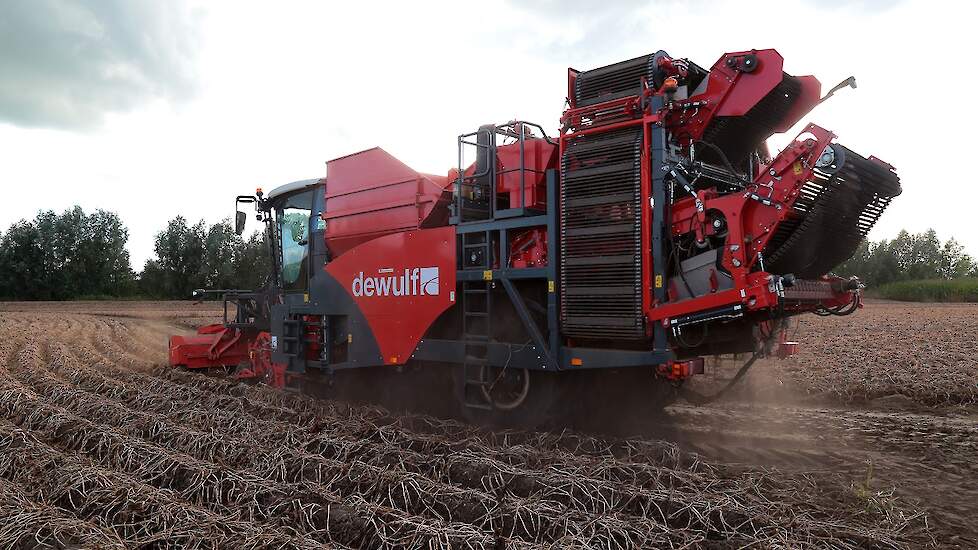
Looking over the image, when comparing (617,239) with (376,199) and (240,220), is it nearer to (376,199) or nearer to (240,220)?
(376,199)

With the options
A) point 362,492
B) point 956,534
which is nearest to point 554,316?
point 362,492

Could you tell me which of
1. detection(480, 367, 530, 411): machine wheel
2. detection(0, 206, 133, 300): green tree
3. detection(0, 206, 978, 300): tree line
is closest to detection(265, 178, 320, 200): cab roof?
detection(480, 367, 530, 411): machine wheel

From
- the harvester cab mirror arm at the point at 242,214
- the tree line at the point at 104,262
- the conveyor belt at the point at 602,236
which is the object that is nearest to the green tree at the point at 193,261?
the tree line at the point at 104,262

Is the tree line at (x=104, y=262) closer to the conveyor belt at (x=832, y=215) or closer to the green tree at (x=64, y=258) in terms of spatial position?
the green tree at (x=64, y=258)

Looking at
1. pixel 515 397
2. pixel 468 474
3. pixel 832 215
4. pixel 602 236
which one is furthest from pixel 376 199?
pixel 832 215

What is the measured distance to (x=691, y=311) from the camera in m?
5.34

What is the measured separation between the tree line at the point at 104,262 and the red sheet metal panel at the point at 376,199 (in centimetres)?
4254

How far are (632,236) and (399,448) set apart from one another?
2.65 metres

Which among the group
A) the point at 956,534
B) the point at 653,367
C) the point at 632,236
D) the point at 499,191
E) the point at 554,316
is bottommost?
the point at 956,534

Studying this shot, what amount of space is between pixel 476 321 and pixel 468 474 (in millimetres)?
2122

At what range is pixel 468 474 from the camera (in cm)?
507

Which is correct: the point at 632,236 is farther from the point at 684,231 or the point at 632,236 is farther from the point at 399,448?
the point at 399,448

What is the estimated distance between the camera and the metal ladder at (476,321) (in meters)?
6.73

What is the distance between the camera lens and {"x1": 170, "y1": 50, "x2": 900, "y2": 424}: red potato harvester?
5.24 meters
